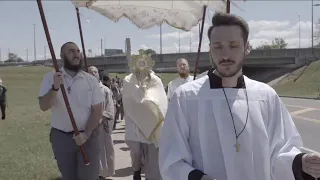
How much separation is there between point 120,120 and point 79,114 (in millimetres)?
13376

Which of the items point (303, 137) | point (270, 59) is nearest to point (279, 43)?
point (270, 59)

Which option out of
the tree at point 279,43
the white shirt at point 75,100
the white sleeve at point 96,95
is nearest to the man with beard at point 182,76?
the white sleeve at point 96,95

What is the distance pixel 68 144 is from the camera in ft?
15.5

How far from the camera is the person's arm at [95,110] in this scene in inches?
188

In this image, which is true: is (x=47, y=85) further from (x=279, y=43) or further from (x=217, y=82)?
(x=279, y=43)

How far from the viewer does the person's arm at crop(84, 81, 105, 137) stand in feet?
15.7

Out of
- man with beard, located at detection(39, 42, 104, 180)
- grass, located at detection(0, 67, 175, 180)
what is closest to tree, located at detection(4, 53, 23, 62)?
grass, located at detection(0, 67, 175, 180)

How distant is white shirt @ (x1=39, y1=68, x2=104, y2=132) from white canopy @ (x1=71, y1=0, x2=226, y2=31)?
5.91ft

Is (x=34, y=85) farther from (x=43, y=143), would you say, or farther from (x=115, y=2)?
(x=115, y=2)

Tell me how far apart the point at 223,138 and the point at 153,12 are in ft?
14.5

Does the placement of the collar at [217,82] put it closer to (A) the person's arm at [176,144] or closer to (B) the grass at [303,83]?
(A) the person's arm at [176,144]

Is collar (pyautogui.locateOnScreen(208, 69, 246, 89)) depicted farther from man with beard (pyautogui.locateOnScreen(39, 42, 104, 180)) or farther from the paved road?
the paved road

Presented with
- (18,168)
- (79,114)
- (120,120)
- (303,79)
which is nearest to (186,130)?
(79,114)

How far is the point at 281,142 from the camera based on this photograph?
108 inches
